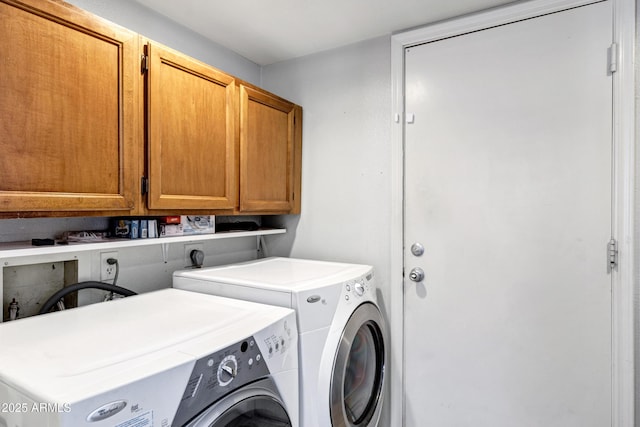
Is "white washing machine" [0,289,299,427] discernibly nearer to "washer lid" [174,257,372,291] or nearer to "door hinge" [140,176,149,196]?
"washer lid" [174,257,372,291]

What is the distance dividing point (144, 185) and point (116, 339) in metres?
0.60

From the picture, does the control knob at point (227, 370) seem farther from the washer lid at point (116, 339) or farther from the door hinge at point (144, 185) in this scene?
the door hinge at point (144, 185)

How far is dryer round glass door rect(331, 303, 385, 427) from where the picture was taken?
140 cm

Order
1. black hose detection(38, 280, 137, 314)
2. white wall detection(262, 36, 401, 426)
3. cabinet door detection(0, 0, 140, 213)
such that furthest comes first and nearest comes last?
1. white wall detection(262, 36, 401, 426)
2. black hose detection(38, 280, 137, 314)
3. cabinet door detection(0, 0, 140, 213)

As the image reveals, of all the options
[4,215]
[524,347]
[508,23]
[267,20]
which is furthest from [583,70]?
[4,215]

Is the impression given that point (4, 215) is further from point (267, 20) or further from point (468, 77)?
point (468, 77)

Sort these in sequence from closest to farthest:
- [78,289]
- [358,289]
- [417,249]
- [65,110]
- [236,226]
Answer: [65,110] < [78,289] < [358,289] < [417,249] < [236,226]

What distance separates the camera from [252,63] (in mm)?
2371

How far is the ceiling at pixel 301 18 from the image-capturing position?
166cm

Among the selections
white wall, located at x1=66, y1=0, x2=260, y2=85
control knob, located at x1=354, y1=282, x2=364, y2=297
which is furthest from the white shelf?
white wall, located at x1=66, y1=0, x2=260, y2=85

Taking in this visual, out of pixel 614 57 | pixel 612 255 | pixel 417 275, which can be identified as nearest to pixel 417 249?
pixel 417 275

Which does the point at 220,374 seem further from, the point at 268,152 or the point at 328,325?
the point at 268,152

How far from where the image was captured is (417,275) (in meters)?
1.87

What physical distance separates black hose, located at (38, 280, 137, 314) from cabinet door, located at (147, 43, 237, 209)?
1.26 feet
